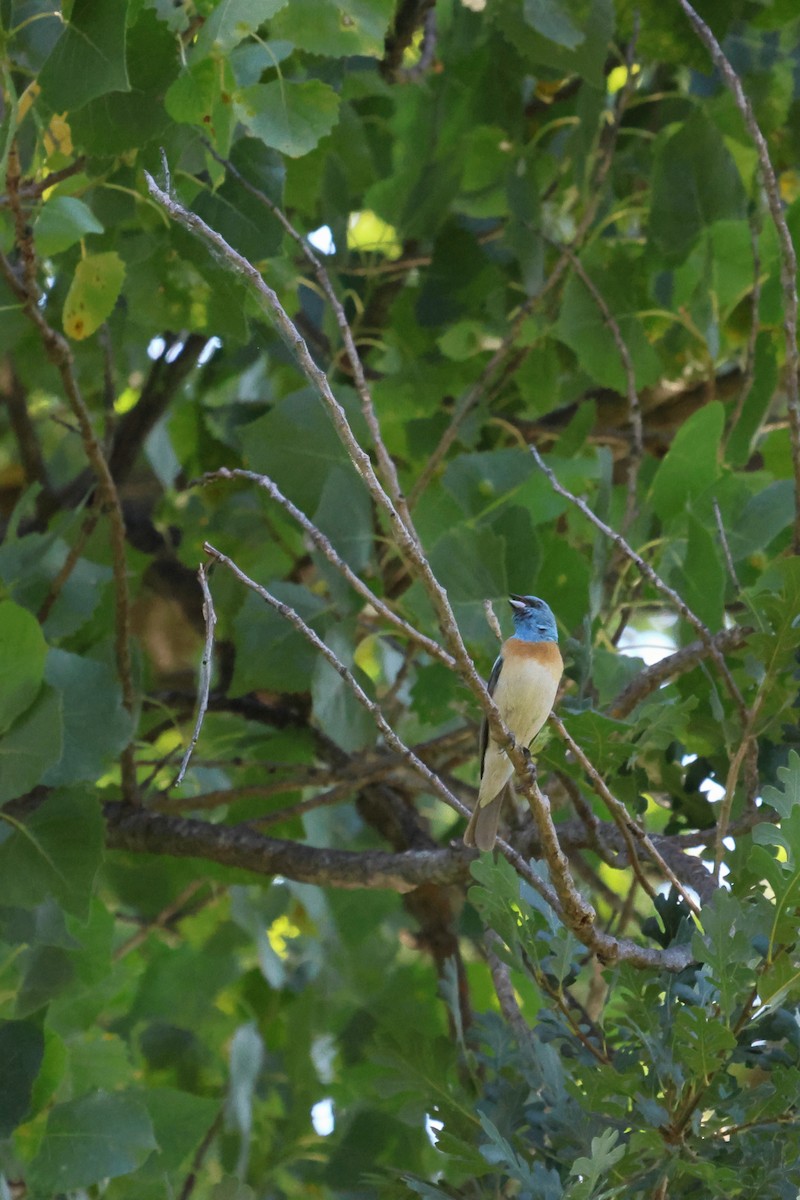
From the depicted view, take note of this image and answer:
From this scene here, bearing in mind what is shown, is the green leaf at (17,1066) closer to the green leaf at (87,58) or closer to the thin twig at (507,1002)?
the thin twig at (507,1002)

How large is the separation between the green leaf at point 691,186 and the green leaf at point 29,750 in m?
1.89

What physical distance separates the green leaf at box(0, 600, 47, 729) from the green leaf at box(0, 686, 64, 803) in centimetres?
3

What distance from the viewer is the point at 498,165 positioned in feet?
12.0

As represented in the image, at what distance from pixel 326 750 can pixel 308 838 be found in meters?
0.32

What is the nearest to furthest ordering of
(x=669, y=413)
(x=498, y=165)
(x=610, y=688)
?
(x=610, y=688)
(x=498, y=165)
(x=669, y=413)

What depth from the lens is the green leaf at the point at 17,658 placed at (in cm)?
225

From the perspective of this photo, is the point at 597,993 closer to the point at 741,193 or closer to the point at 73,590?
the point at 73,590

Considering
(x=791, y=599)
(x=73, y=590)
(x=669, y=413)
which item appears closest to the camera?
(x=791, y=599)

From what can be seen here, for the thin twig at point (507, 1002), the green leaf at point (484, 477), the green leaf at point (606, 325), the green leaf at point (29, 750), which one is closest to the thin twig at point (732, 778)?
the thin twig at point (507, 1002)

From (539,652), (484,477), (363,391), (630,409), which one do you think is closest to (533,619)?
(539,652)

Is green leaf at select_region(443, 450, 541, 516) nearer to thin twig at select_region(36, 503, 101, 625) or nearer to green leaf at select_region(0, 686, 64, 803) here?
thin twig at select_region(36, 503, 101, 625)

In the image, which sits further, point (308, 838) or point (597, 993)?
point (308, 838)

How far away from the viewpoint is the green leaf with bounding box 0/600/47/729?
2248 millimetres

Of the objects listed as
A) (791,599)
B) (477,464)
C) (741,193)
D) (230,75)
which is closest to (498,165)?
(741,193)
